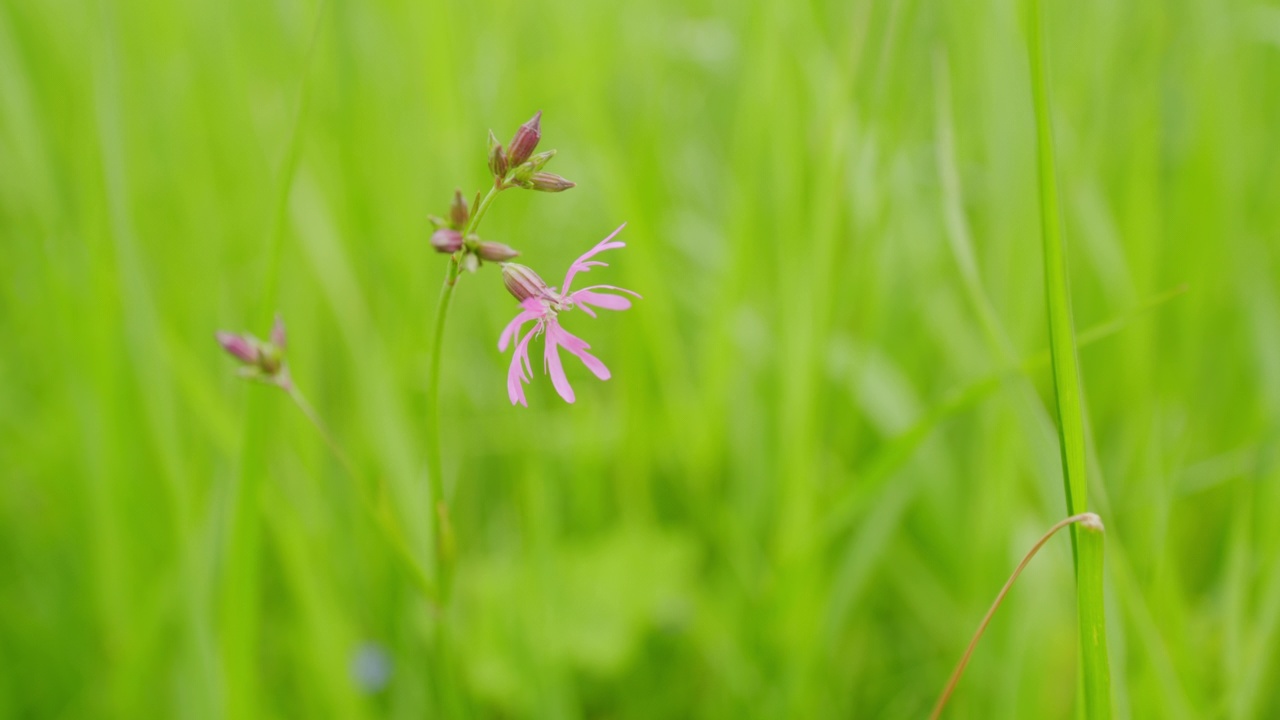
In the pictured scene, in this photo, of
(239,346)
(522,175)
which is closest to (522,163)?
(522,175)

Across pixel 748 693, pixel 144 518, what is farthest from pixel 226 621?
pixel 748 693

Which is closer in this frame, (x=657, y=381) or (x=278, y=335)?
(x=278, y=335)

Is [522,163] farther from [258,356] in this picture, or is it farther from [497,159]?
[258,356]

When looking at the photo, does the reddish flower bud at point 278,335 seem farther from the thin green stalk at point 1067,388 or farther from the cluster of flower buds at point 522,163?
the thin green stalk at point 1067,388

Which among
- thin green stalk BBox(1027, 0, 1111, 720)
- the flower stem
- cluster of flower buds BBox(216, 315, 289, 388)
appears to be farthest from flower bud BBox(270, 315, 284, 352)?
thin green stalk BBox(1027, 0, 1111, 720)

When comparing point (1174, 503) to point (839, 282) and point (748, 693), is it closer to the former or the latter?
point (839, 282)

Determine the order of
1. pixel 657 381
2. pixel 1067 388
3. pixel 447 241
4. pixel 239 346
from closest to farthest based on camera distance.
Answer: pixel 1067 388
pixel 447 241
pixel 239 346
pixel 657 381

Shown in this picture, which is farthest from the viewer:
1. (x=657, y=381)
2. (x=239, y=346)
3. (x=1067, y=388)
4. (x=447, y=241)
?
(x=657, y=381)
